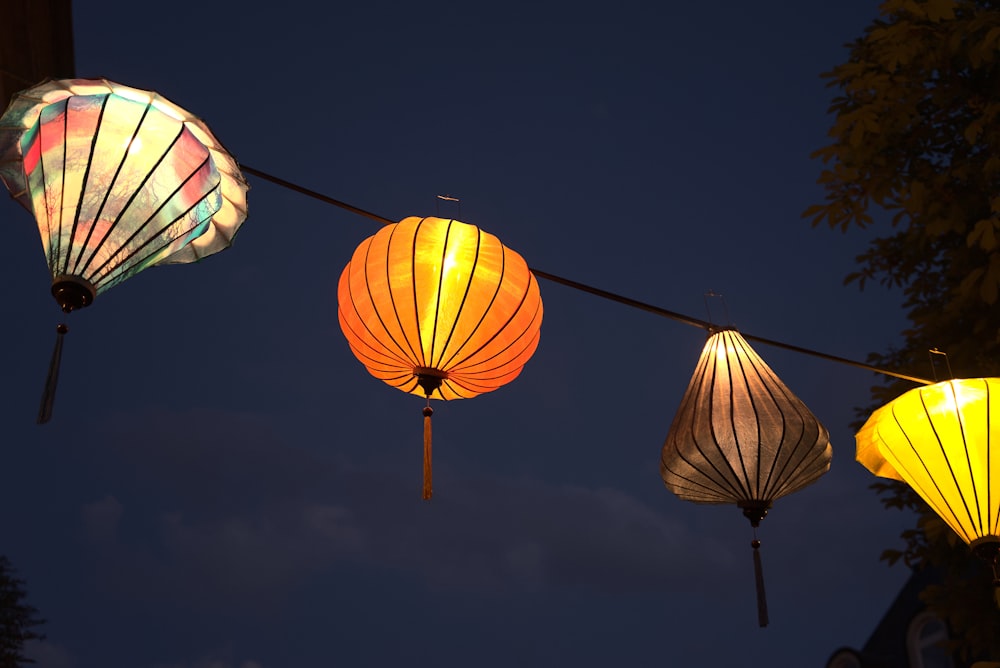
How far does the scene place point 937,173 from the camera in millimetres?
5656

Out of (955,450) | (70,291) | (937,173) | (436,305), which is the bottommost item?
(955,450)

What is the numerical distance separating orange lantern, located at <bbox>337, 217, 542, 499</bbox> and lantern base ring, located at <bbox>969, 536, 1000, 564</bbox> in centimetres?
223

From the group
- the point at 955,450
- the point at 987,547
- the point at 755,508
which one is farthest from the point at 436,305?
the point at 987,547

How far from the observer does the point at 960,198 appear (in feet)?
17.6

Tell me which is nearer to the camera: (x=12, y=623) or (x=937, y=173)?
(x=937, y=173)

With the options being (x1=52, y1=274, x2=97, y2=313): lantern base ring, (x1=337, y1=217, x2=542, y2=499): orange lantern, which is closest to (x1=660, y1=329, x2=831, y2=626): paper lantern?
(x1=337, y1=217, x2=542, y2=499): orange lantern

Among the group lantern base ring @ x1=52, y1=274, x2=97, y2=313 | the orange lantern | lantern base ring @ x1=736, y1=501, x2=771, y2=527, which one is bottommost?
lantern base ring @ x1=736, y1=501, x2=771, y2=527

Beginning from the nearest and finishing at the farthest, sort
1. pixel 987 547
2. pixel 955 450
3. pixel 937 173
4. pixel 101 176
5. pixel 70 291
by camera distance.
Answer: pixel 70 291 < pixel 101 176 < pixel 987 547 < pixel 955 450 < pixel 937 173

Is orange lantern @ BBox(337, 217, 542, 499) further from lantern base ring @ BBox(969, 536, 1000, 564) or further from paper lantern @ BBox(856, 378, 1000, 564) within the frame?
lantern base ring @ BBox(969, 536, 1000, 564)

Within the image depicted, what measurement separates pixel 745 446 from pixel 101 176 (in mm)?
2927

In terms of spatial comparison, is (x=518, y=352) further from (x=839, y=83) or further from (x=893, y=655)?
(x=893, y=655)

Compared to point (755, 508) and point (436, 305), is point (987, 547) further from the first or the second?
point (436, 305)

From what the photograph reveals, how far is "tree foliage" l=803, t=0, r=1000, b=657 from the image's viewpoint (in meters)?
4.96

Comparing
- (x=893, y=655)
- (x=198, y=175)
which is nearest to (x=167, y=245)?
(x=198, y=175)
